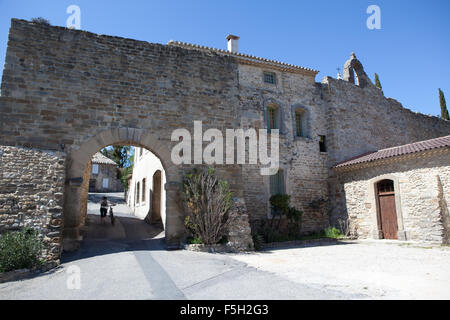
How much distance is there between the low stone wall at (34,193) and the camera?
20.4 feet

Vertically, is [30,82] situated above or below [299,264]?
above

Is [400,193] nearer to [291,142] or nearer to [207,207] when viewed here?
[291,142]

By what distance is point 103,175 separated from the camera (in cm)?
2809

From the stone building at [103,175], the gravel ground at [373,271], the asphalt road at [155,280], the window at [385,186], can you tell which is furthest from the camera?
the stone building at [103,175]

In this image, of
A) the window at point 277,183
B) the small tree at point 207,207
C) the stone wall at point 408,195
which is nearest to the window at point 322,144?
the stone wall at point 408,195

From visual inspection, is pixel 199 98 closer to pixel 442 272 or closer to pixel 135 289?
pixel 135 289

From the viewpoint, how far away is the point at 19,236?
5594 mm

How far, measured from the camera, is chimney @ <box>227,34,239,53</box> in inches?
578

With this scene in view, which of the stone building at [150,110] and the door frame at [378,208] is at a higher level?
the stone building at [150,110]

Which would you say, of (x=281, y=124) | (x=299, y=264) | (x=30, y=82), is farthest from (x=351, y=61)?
(x=30, y=82)

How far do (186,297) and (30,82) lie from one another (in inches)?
269

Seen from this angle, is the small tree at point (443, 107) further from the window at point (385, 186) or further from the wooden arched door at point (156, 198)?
the wooden arched door at point (156, 198)

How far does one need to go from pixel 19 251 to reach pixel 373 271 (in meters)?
6.35

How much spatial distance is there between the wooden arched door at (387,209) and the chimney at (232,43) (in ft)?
29.3
